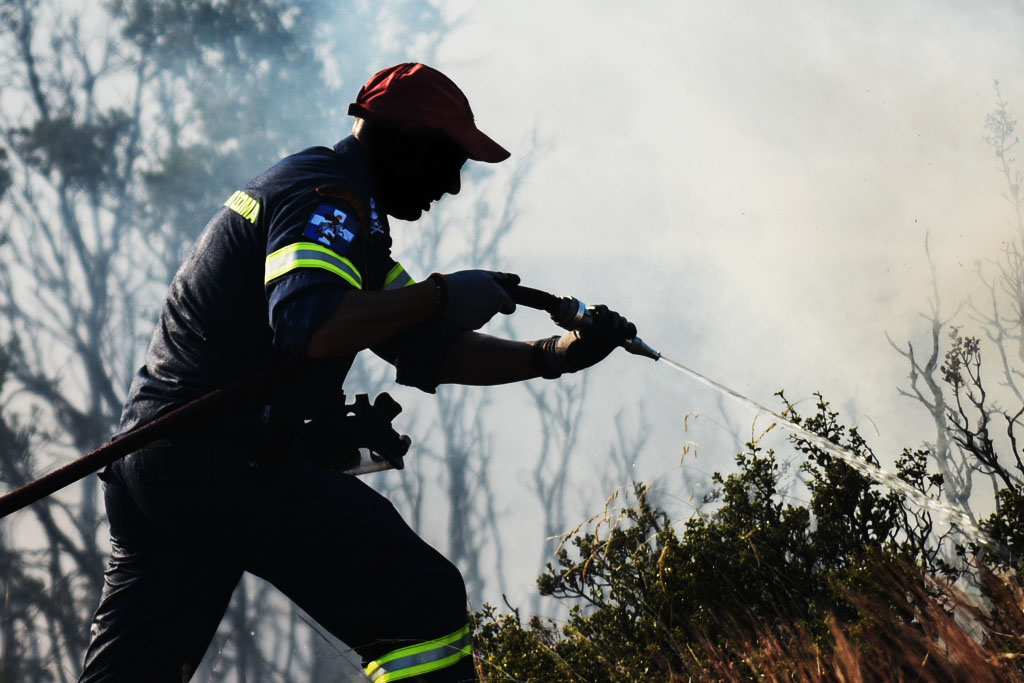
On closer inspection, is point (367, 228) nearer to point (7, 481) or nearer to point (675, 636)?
point (675, 636)

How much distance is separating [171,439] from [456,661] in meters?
0.72

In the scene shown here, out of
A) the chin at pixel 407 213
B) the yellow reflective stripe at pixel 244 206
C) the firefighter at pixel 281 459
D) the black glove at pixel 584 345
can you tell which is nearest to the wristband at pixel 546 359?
the black glove at pixel 584 345

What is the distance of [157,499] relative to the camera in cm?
188

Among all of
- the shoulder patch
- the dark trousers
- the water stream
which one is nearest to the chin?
the shoulder patch

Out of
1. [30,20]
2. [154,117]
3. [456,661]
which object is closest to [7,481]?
[154,117]

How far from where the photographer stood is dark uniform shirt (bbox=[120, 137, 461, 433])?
70.9 inches

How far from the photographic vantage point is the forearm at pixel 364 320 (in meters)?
1.78

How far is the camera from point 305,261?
180cm

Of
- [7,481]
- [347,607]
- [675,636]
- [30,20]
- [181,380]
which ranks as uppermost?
[30,20]

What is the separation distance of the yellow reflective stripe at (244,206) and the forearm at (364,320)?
311 mm

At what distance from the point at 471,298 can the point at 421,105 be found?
46 cm

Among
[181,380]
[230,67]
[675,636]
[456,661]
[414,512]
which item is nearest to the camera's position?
[456,661]

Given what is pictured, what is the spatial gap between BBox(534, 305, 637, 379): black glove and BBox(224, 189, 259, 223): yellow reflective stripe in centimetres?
85

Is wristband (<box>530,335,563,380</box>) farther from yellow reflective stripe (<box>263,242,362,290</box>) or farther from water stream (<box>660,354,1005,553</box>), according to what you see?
yellow reflective stripe (<box>263,242,362,290</box>)
